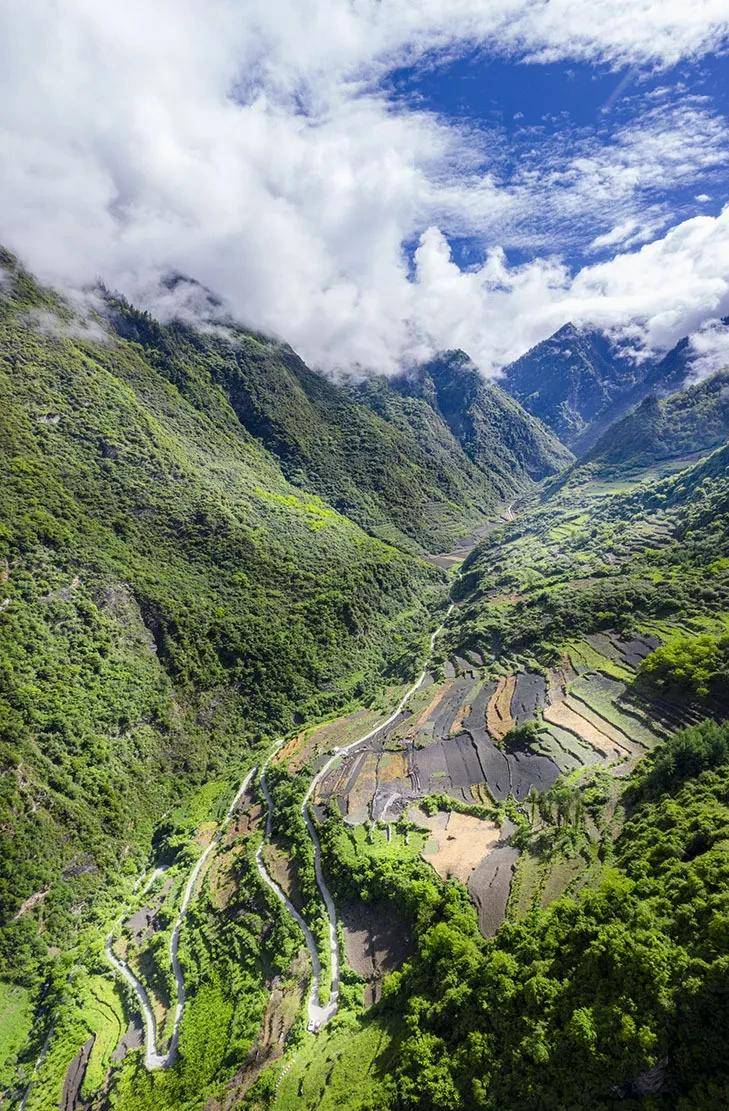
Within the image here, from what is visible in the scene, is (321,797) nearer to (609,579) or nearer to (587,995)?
(587,995)

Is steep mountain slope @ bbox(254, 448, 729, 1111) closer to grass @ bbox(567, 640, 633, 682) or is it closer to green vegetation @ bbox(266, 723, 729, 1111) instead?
green vegetation @ bbox(266, 723, 729, 1111)

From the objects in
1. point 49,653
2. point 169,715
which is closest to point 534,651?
point 169,715

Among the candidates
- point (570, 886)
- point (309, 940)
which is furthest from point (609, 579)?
point (309, 940)

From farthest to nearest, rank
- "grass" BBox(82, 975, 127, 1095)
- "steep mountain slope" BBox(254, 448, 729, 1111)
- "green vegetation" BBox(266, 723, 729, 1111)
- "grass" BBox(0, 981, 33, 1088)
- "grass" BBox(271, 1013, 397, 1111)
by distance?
"grass" BBox(0, 981, 33, 1088) → "grass" BBox(82, 975, 127, 1095) → "grass" BBox(271, 1013, 397, 1111) → "steep mountain slope" BBox(254, 448, 729, 1111) → "green vegetation" BBox(266, 723, 729, 1111)

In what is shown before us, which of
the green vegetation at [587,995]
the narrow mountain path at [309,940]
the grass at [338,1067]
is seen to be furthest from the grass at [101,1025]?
the green vegetation at [587,995]

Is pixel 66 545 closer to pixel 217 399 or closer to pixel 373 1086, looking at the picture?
pixel 373 1086

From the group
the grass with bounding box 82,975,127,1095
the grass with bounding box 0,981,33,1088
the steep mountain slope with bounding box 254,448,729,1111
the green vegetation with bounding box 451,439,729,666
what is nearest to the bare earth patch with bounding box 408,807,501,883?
the steep mountain slope with bounding box 254,448,729,1111

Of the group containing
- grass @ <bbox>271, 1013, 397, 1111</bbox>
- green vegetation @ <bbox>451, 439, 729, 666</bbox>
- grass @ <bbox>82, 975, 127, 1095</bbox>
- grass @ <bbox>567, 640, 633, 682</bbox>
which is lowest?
grass @ <bbox>271, 1013, 397, 1111</bbox>

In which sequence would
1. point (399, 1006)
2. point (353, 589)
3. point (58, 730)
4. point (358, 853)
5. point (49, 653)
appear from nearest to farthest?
point (399, 1006) → point (358, 853) → point (58, 730) → point (49, 653) → point (353, 589)
